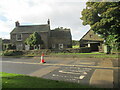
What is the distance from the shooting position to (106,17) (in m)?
15.3

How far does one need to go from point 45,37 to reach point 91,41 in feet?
41.2

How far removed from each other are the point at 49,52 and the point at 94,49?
543 inches

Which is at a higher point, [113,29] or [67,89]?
[113,29]

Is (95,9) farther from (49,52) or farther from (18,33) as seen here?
(18,33)

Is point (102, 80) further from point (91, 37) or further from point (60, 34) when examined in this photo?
point (60, 34)

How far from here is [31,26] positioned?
31.4 meters

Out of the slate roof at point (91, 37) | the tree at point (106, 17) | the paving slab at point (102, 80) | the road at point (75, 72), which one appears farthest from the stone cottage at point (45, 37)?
the paving slab at point (102, 80)

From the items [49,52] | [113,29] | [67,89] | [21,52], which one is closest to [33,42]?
[21,52]

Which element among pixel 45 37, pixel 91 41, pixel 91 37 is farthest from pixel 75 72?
pixel 91 37

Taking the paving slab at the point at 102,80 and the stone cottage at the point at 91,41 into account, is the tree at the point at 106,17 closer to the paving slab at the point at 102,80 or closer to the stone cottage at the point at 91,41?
the stone cottage at the point at 91,41

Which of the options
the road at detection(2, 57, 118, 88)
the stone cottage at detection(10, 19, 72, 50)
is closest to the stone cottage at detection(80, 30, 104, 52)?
the stone cottage at detection(10, 19, 72, 50)

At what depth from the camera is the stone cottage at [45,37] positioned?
93.5 feet

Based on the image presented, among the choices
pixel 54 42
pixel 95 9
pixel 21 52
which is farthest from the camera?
pixel 54 42

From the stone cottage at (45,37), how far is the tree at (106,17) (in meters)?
10.3
